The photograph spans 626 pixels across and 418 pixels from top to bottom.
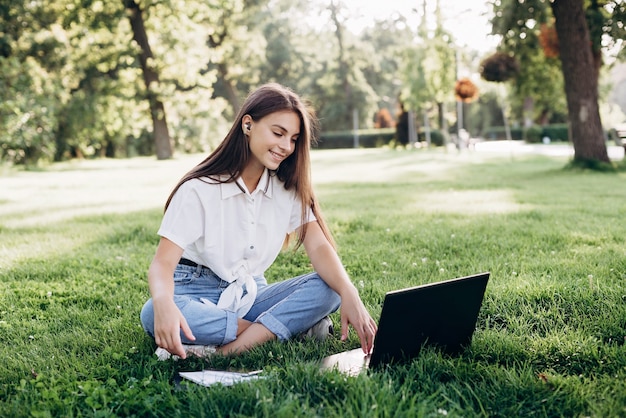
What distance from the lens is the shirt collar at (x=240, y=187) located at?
8.50 ft

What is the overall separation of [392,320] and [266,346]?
676 mm

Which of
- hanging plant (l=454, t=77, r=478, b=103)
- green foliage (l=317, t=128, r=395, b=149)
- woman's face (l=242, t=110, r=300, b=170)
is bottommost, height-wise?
woman's face (l=242, t=110, r=300, b=170)

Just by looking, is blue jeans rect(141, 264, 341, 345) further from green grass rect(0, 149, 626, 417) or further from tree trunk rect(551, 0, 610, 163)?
tree trunk rect(551, 0, 610, 163)

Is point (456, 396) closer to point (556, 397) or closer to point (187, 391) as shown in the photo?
point (556, 397)

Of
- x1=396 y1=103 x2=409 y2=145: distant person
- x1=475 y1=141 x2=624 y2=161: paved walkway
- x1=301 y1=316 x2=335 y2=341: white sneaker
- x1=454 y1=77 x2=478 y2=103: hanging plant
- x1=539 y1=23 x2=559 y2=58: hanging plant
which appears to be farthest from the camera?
x1=396 y1=103 x2=409 y2=145: distant person

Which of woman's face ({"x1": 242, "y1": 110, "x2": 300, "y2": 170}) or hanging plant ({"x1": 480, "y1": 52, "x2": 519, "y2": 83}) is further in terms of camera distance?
hanging plant ({"x1": 480, "y1": 52, "x2": 519, "y2": 83})

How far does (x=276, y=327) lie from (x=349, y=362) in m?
0.39

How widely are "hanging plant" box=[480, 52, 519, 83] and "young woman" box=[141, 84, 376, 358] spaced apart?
11.8 metres

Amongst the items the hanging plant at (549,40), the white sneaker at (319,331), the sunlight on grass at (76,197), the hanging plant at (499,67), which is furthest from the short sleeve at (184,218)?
the hanging plant at (499,67)

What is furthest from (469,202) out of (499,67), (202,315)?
(499,67)

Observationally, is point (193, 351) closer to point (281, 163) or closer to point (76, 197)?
point (281, 163)

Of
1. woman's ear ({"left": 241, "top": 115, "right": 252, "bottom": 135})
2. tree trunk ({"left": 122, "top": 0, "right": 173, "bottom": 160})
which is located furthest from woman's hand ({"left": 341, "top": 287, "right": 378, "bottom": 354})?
tree trunk ({"left": 122, "top": 0, "right": 173, "bottom": 160})

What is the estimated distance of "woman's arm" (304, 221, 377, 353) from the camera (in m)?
2.40

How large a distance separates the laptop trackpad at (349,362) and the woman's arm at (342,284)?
2.0 inches
